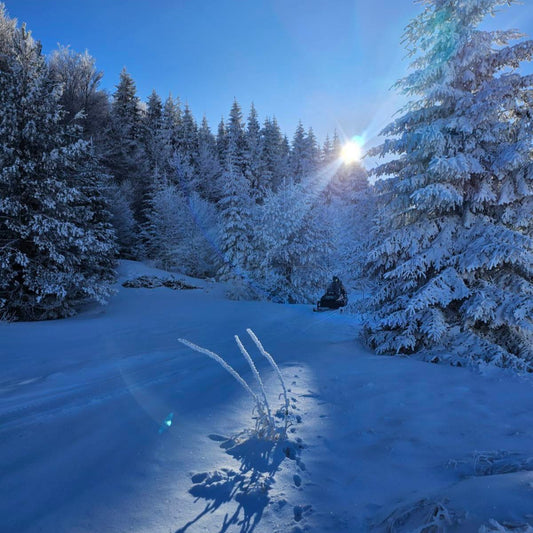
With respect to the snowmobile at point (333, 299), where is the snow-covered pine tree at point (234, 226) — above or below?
above

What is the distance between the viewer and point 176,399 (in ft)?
11.8

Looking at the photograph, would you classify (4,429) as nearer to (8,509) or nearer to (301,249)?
(8,509)

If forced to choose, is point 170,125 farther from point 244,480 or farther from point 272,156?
point 244,480

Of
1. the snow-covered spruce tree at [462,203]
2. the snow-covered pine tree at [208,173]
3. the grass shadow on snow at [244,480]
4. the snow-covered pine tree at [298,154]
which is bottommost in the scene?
the grass shadow on snow at [244,480]

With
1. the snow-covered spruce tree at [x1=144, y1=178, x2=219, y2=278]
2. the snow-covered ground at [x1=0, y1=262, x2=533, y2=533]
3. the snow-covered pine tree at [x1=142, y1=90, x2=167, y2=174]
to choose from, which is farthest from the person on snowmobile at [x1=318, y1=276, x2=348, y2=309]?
the snow-covered pine tree at [x1=142, y1=90, x2=167, y2=174]

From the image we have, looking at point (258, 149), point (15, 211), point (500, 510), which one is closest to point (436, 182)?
point (500, 510)

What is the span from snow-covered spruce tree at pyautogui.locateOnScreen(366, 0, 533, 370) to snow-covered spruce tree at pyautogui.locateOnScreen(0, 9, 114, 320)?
989 cm

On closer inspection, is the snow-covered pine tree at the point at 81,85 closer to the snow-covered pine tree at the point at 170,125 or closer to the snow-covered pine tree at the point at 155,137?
the snow-covered pine tree at the point at 155,137

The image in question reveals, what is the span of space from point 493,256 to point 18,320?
12.7m

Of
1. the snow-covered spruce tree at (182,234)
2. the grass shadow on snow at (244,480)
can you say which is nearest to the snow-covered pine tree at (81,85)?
the snow-covered spruce tree at (182,234)

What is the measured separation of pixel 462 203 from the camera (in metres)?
5.79

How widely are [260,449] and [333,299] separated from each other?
11.3 meters

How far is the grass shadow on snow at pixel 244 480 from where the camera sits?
181 cm

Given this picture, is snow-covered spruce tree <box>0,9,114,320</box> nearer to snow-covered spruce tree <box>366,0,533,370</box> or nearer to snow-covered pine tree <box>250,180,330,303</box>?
snow-covered pine tree <box>250,180,330,303</box>
